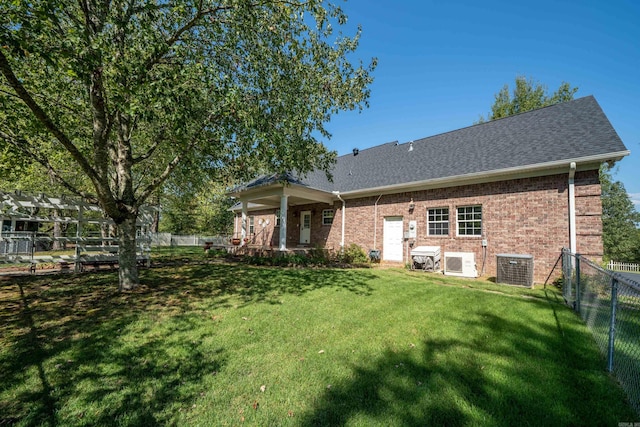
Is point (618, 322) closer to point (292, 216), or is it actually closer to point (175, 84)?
point (175, 84)

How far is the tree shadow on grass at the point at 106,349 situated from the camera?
2.63 metres

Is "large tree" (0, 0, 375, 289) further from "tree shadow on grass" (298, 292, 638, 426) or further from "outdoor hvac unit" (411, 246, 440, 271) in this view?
"outdoor hvac unit" (411, 246, 440, 271)

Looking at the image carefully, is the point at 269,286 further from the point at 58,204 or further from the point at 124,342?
the point at 58,204

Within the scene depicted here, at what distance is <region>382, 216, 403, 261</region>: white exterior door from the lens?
41.9 feet

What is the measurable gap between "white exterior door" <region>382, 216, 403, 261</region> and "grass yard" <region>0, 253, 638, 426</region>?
21.5 ft

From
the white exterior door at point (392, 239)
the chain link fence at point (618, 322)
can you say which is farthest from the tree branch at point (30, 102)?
the white exterior door at point (392, 239)

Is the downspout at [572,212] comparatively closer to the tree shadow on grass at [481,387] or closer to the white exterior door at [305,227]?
the tree shadow on grass at [481,387]

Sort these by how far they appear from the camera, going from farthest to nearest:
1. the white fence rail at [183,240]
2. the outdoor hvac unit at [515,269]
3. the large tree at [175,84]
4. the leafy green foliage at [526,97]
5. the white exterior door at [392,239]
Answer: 1. the white fence rail at [183,240]
2. the leafy green foliage at [526,97]
3. the white exterior door at [392,239]
4. the outdoor hvac unit at [515,269]
5. the large tree at [175,84]

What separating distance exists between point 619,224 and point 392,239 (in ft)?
154

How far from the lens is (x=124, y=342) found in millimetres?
3916

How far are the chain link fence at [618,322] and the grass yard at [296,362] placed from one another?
0.55 feet

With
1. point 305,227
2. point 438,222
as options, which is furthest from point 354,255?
point 305,227

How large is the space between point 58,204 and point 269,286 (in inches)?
278

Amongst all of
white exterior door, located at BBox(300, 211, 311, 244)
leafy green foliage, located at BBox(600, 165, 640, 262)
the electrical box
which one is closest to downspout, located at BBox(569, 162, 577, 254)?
the electrical box
